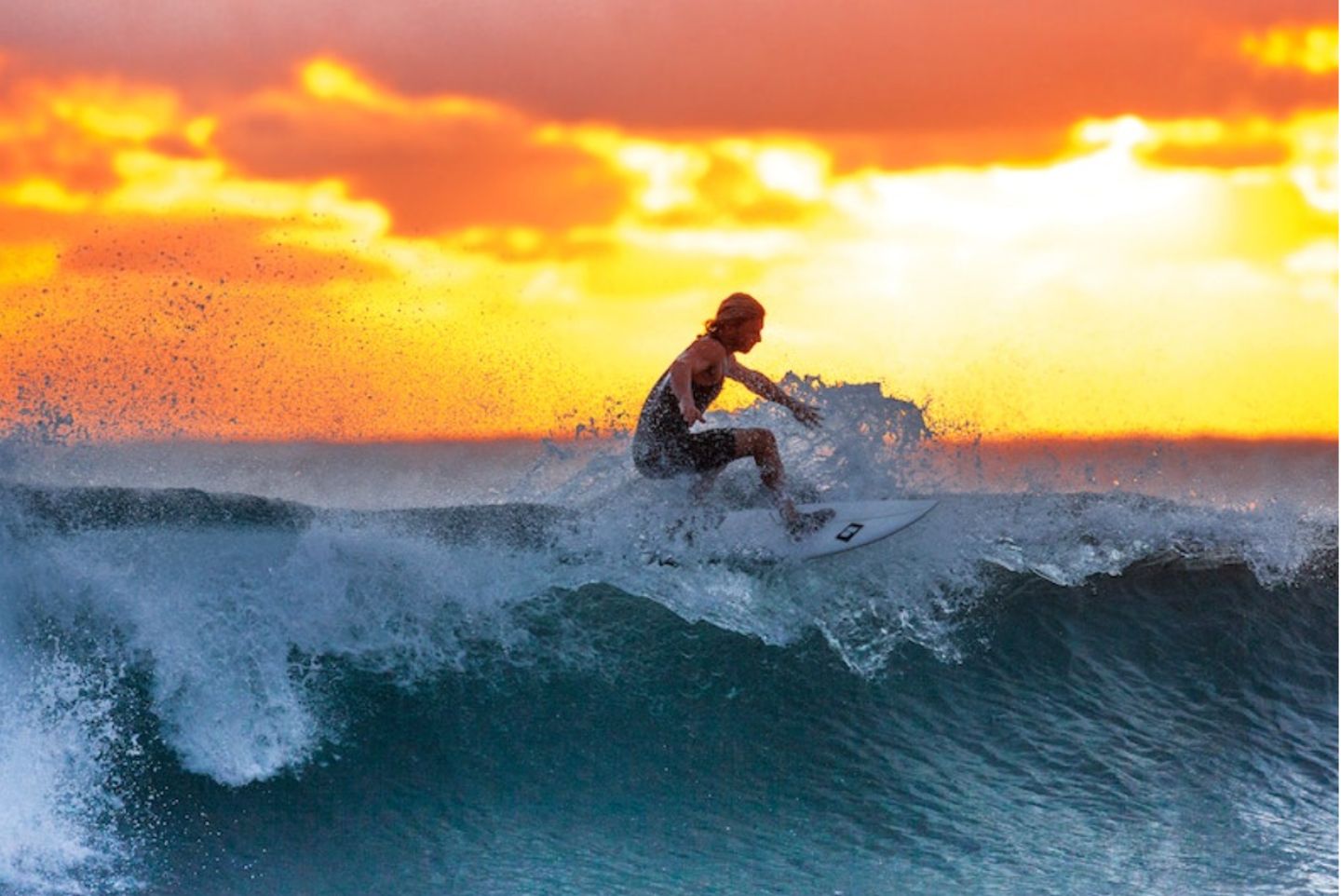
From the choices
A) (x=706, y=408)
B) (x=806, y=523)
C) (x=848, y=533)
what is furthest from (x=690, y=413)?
(x=848, y=533)

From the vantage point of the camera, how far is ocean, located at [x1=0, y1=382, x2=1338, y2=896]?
5184 mm

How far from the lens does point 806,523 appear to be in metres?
6.91

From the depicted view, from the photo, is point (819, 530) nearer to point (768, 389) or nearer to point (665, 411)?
point (768, 389)

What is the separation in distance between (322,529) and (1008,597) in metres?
4.23

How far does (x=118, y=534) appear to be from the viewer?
673cm

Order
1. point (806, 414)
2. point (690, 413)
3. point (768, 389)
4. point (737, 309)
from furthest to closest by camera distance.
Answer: point (768, 389), point (806, 414), point (737, 309), point (690, 413)

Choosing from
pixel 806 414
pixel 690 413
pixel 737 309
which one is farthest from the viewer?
pixel 806 414

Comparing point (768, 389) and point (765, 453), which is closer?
point (765, 453)

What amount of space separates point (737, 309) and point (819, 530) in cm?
139

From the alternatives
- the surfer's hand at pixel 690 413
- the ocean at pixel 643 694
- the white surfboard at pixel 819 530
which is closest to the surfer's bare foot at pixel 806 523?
the white surfboard at pixel 819 530

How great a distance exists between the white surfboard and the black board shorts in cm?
42

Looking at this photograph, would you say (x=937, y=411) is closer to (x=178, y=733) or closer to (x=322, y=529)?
(x=322, y=529)

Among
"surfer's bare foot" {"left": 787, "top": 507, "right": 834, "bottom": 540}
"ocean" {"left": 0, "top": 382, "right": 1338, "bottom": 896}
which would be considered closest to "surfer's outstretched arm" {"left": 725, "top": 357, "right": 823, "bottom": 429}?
"surfer's bare foot" {"left": 787, "top": 507, "right": 834, "bottom": 540}

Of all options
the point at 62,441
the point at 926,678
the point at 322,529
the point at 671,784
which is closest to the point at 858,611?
the point at 926,678
